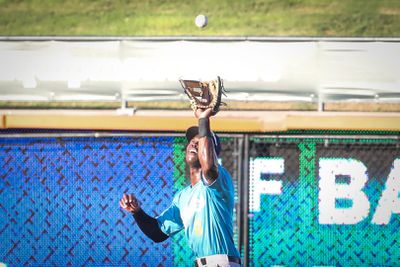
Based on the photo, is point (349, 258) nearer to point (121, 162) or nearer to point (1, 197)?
point (121, 162)

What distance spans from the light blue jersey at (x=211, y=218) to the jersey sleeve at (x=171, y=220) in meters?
0.29

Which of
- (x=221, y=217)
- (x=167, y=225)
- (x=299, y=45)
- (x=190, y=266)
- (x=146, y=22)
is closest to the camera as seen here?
(x=221, y=217)

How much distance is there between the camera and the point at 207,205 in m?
8.12

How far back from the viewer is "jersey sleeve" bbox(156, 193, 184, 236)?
866 cm

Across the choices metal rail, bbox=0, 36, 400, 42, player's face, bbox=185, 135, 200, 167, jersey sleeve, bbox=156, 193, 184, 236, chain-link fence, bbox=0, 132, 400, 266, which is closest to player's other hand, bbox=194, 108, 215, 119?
player's face, bbox=185, 135, 200, 167

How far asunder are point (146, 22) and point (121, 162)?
4.20 metres

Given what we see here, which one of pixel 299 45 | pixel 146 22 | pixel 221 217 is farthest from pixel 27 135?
pixel 146 22

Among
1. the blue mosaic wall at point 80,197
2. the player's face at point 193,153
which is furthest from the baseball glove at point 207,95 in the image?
the blue mosaic wall at point 80,197

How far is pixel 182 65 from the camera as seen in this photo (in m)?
10.4

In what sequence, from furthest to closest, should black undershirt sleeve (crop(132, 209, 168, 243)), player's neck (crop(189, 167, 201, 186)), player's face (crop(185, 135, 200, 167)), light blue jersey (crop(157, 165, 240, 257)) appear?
black undershirt sleeve (crop(132, 209, 168, 243))
player's neck (crop(189, 167, 201, 186))
player's face (crop(185, 135, 200, 167))
light blue jersey (crop(157, 165, 240, 257))

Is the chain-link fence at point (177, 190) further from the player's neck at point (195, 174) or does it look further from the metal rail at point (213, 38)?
the metal rail at point (213, 38)

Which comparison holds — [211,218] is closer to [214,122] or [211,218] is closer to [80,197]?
[214,122]

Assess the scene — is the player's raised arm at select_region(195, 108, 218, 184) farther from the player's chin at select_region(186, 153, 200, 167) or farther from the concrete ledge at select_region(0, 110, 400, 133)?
the concrete ledge at select_region(0, 110, 400, 133)

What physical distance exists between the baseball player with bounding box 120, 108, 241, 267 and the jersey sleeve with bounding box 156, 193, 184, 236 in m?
0.16
